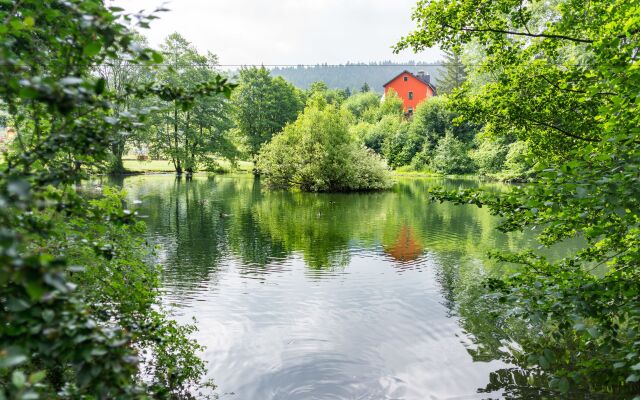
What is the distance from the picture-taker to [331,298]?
1194cm

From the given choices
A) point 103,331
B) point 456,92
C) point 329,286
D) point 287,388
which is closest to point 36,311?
point 103,331

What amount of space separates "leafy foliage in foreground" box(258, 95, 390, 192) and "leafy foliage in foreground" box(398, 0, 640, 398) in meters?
26.1

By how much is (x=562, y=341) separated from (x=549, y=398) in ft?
7.00

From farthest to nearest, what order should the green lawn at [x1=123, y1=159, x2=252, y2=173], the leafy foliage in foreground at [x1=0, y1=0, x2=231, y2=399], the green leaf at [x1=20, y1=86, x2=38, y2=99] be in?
the green lawn at [x1=123, y1=159, x2=252, y2=173] → the green leaf at [x1=20, y1=86, x2=38, y2=99] → the leafy foliage in foreground at [x1=0, y1=0, x2=231, y2=399]

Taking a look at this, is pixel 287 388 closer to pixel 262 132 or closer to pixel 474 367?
pixel 474 367

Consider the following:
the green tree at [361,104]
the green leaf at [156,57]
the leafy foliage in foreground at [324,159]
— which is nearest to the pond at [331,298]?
the green leaf at [156,57]

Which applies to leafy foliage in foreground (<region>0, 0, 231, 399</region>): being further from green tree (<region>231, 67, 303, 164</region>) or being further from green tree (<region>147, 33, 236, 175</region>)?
green tree (<region>231, 67, 303, 164</region>)

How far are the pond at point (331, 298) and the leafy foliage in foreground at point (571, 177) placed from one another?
5.23 ft

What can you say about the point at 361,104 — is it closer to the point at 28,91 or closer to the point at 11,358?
the point at 28,91

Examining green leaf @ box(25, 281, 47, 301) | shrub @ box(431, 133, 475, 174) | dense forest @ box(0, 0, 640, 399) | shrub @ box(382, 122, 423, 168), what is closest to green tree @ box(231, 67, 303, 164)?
shrub @ box(382, 122, 423, 168)

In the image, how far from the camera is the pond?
25.7 feet

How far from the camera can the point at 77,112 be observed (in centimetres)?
264

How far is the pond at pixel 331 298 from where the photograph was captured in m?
7.83

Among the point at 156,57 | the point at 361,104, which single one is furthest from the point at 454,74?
the point at 156,57
